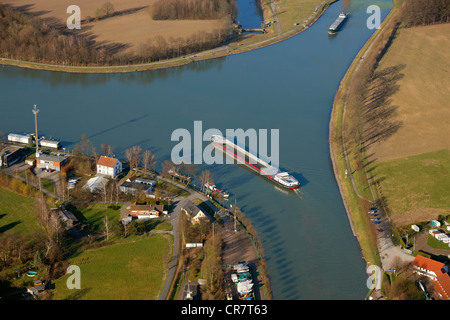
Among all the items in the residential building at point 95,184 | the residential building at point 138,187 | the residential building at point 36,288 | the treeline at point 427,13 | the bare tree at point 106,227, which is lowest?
the residential building at point 36,288

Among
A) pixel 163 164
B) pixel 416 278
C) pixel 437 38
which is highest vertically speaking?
pixel 437 38

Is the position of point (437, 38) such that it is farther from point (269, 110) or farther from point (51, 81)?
point (51, 81)

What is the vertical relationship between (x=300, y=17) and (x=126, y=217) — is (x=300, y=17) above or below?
above

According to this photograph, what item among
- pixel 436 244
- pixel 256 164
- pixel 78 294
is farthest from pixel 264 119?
pixel 78 294

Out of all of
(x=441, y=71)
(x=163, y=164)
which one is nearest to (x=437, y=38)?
(x=441, y=71)

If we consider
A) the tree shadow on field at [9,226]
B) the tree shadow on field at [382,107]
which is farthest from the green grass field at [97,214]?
the tree shadow on field at [382,107]

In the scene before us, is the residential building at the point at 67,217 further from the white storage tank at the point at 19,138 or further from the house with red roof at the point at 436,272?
the house with red roof at the point at 436,272

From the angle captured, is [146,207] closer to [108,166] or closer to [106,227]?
[106,227]
